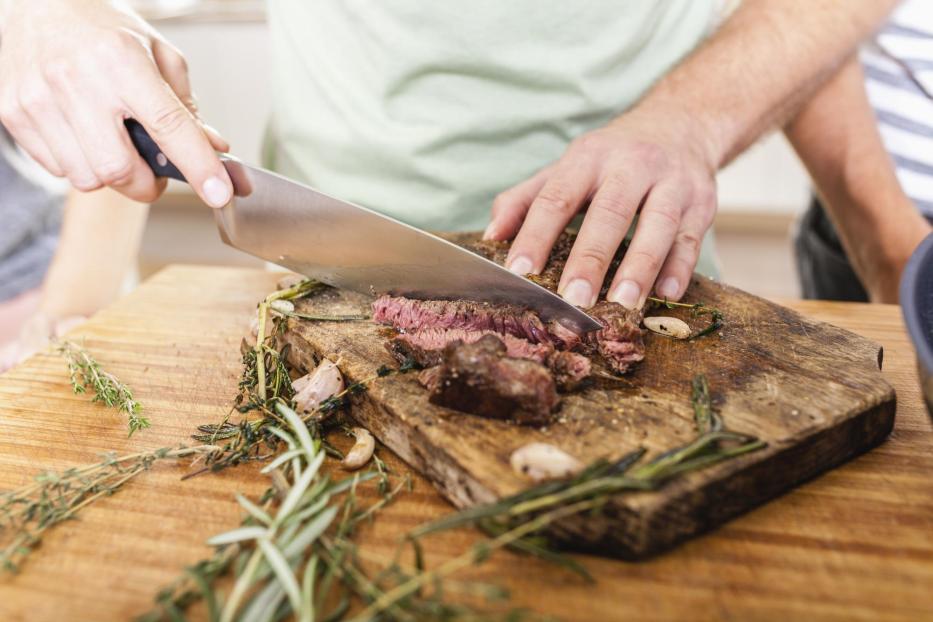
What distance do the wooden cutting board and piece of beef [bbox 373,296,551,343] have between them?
62 millimetres

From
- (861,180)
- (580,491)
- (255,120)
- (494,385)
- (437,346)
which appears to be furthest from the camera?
(255,120)

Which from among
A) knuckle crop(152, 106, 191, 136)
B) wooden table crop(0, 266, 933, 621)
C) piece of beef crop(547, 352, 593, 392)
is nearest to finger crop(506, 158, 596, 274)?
piece of beef crop(547, 352, 593, 392)

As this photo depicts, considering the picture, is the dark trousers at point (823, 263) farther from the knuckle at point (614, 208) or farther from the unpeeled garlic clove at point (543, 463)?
the unpeeled garlic clove at point (543, 463)

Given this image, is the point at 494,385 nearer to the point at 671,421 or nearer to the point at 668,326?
the point at 671,421

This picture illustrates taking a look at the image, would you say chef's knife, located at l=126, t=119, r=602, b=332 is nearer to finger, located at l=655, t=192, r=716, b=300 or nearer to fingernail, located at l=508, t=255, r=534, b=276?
fingernail, located at l=508, t=255, r=534, b=276

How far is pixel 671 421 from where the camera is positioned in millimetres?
1330

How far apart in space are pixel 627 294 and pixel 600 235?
6.3 inches

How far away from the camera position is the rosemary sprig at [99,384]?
1566 mm

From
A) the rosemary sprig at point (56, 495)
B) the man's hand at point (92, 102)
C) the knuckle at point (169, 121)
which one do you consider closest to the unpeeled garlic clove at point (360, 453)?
the rosemary sprig at point (56, 495)

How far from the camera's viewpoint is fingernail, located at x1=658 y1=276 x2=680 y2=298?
180cm

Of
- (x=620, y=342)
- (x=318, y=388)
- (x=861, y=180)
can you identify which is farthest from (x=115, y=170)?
(x=861, y=180)

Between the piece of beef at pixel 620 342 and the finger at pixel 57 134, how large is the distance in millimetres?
1319

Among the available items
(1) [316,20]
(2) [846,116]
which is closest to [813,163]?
(2) [846,116]

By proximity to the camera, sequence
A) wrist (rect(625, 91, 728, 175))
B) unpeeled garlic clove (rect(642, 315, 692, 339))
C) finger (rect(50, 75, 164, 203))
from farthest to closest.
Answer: wrist (rect(625, 91, 728, 175))
finger (rect(50, 75, 164, 203))
unpeeled garlic clove (rect(642, 315, 692, 339))
